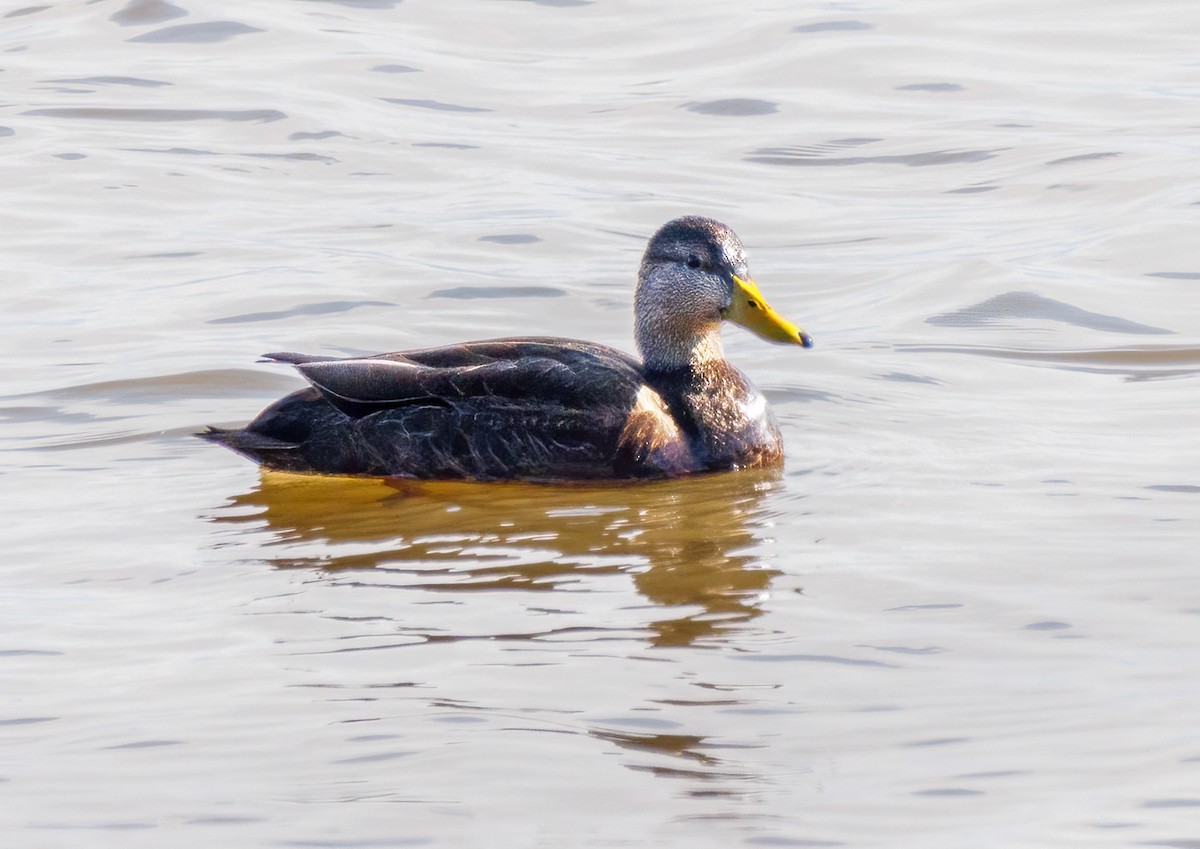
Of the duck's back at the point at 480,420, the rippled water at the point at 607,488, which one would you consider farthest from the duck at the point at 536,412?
the rippled water at the point at 607,488

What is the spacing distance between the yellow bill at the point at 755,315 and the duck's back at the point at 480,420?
0.59m

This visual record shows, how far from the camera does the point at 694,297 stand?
8.70 m

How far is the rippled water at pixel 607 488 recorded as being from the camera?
5031 millimetres

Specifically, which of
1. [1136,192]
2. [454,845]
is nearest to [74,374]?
[454,845]

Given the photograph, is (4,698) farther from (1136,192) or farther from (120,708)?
(1136,192)

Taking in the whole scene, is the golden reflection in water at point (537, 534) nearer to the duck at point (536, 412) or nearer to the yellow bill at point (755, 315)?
the duck at point (536, 412)

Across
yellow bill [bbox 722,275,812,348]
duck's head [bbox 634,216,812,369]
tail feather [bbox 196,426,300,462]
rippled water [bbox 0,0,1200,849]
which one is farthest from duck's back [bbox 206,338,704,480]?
yellow bill [bbox 722,275,812,348]

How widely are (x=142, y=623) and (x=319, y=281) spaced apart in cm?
565

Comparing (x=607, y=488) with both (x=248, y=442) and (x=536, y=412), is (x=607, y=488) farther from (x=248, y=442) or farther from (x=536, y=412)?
(x=248, y=442)

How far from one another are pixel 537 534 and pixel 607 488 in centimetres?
81

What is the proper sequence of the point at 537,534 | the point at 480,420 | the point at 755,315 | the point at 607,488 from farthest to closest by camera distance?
the point at 755,315
the point at 480,420
the point at 607,488
the point at 537,534

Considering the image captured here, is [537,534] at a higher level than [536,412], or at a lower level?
lower

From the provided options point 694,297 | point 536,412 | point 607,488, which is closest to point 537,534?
point 607,488

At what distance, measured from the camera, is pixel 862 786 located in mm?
4926
